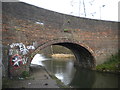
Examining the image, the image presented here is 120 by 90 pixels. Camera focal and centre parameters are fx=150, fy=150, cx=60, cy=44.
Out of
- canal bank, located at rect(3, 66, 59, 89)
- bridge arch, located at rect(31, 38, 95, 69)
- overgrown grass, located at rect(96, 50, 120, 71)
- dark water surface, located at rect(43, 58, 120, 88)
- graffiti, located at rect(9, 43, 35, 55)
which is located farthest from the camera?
overgrown grass, located at rect(96, 50, 120, 71)

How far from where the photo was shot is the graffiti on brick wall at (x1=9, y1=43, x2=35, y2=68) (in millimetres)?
8466

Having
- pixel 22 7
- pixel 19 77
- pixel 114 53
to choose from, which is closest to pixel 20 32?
pixel 22 7

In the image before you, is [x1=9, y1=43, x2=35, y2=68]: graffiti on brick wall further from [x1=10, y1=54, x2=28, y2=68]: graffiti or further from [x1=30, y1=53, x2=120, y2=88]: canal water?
[x1=30, y1=53, x2=120, y2=88]: canal water

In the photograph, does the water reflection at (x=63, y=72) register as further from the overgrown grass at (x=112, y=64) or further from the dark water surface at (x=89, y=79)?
the overgrown grass at (x=112, y=64)

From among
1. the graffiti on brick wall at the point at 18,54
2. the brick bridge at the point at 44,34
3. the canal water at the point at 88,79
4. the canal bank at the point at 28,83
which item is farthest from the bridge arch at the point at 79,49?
the canal bank at the point at 28,83

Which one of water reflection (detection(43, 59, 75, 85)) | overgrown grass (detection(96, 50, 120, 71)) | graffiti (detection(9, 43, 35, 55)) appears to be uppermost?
graffiti (detection(9, 43, 35, 55))

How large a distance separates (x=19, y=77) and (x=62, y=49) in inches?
1218

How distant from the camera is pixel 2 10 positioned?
7.97m

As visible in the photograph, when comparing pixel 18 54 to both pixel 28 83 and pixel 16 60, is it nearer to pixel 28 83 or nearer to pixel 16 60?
pixel 16 60

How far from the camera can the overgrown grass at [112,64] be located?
12.8 meters

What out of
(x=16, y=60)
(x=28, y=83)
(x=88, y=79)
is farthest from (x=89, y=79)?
(x=16, y=60)

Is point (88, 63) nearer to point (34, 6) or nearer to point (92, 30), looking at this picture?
point (92, 30)

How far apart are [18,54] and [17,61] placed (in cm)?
42

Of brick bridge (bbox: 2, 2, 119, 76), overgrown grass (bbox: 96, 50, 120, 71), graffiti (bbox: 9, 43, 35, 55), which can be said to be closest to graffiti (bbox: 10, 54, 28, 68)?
brick bridge (bbox: 2, 2, 119, 76)
